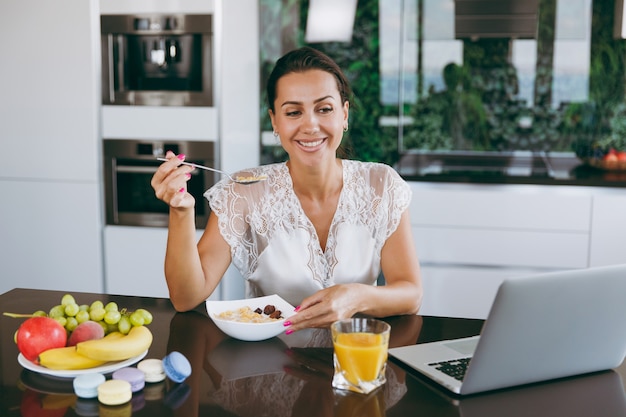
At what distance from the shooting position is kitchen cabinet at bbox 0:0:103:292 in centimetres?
334

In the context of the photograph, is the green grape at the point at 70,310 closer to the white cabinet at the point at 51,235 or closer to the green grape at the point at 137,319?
the green grape at the point at 137,319

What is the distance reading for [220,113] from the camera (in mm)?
3293

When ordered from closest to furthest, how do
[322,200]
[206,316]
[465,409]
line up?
1. [465,409]
2. [206,316]
3. [322,200]

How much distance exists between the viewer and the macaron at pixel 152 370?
1246 mm

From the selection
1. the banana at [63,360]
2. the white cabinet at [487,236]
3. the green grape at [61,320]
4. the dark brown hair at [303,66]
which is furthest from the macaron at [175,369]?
the white cabinet at [487,236]

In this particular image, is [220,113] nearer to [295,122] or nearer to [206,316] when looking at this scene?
[295,122]

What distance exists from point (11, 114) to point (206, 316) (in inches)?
89.1

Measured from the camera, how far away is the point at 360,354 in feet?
3.93

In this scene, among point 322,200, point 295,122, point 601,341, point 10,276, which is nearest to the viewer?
point 601,341

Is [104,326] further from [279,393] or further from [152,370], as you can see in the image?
[279,393]

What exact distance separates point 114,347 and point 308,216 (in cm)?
93

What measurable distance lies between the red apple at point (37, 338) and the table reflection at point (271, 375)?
0.75 feet

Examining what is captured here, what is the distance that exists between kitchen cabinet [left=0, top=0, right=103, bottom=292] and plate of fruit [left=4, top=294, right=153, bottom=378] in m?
2.13

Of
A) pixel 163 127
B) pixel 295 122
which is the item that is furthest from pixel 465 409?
pixel 163 127
